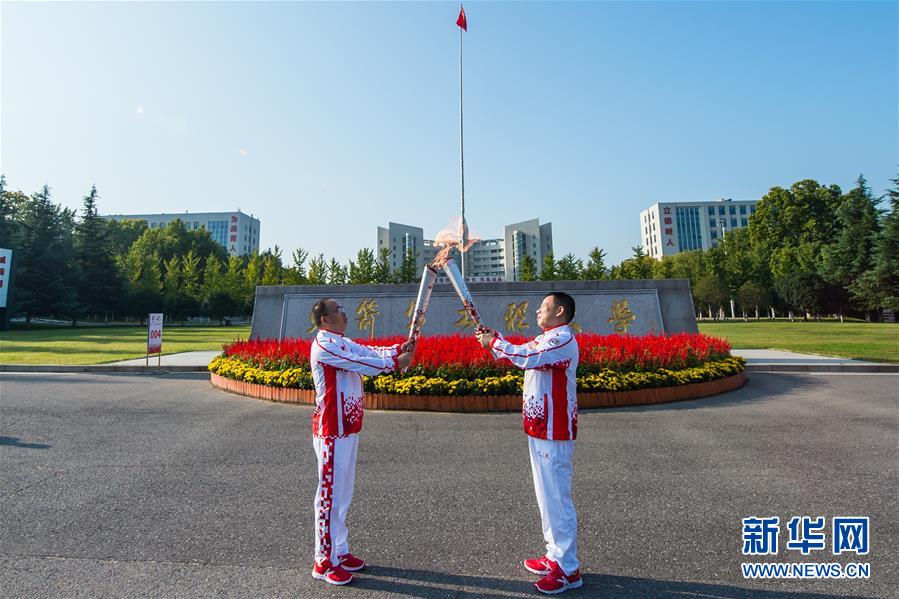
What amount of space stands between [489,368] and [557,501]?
5393 mm

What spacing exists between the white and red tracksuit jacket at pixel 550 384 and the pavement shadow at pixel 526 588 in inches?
34.4

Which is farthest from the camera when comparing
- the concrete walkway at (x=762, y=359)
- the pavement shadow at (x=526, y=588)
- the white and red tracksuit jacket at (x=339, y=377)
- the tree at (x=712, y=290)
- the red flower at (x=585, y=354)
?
the tree at (x=712, y=290)

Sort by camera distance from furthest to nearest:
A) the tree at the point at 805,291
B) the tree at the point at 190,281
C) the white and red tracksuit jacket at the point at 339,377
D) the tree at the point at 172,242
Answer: the tree at the point at 172,242 → the tree at the point at 190,281 → the tree at the point at 805,291 → the white and red tracksuit jacket at the point at 339,377

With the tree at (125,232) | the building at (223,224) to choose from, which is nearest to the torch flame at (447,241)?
the tree at (125,232)

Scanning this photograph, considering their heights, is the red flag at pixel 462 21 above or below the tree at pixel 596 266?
above

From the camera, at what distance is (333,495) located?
117 inches

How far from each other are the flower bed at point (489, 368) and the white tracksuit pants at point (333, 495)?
15.7 ft

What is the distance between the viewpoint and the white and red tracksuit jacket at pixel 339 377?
9.92ft

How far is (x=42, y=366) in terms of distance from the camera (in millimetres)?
12484

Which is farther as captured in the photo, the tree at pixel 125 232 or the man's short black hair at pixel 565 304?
the tree at pixel 125 232

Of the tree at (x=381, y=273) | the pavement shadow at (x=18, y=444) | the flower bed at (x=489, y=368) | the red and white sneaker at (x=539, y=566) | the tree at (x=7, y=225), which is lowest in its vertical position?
the red and white sneaker at (x=539, y=566)

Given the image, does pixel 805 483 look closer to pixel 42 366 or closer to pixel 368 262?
pixel 42 366

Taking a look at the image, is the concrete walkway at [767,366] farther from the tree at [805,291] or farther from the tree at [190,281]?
the tree at [190,281]

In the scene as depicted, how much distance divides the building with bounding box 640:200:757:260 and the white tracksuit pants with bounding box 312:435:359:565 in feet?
332
